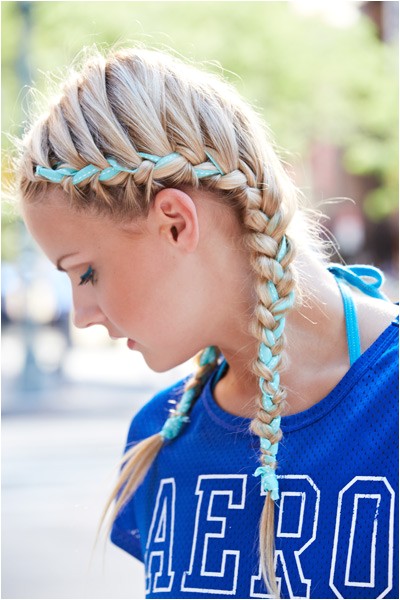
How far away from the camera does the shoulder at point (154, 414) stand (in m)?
1.99

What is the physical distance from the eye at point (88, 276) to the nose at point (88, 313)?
43 mm

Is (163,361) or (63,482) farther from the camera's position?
(63,482)

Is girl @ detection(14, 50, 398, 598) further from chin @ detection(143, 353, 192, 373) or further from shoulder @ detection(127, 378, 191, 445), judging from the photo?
shoulder @ detection(127, 378, 191, 445)

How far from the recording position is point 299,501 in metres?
1.57

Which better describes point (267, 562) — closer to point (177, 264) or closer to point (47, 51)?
point (177, 264)

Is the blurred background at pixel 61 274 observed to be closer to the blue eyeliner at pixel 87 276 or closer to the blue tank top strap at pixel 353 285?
the blue tank top strap at pixel 353 285

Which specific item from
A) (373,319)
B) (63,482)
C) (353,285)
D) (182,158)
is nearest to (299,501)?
(373,319)

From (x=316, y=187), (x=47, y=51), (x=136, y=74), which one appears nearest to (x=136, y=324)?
(x=136, y=74)

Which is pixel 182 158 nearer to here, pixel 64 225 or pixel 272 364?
pixel 64 225

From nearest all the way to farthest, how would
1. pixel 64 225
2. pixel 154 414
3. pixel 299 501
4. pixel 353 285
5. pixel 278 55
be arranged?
pixel 299 501 < pixel 64 225 < pixel 353 285 < pixel 154 414 < pixel 278 55

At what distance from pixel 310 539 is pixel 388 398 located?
0.26m

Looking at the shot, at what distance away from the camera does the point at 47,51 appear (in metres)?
14.4

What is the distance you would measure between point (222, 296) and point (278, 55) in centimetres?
1635

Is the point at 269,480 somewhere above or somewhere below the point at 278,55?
below
